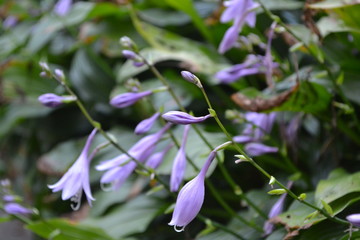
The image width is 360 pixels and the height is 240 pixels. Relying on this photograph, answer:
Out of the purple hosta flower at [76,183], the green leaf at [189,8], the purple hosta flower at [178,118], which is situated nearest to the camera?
the purple hosta flower at [178,118]

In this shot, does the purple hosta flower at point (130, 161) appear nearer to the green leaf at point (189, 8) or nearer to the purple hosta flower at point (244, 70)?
the purple hosta flower at point (244, 70)

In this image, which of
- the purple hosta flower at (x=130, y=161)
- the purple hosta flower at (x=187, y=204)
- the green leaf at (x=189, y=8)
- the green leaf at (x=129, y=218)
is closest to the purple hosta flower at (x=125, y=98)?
the purple hosta flower at (x=130, y=161)

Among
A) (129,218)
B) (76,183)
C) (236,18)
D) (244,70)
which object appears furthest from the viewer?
(129,218)

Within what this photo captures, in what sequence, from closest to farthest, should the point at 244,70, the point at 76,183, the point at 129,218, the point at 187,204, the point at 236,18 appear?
the point at 187,204 < the point at 76,183 < the point at 236,18 < the point at 244,70 < the point at 129,218

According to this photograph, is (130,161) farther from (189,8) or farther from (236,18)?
(189,8)

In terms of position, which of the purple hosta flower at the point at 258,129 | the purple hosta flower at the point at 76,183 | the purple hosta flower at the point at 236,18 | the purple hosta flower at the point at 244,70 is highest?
the purple hosta flower at the point at 236,18

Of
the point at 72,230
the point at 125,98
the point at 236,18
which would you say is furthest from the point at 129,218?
the point at 236,18

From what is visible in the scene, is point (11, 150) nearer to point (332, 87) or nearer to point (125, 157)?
point (125, 157)

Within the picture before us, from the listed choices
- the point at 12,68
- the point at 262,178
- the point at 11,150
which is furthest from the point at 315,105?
the point at 11,150
